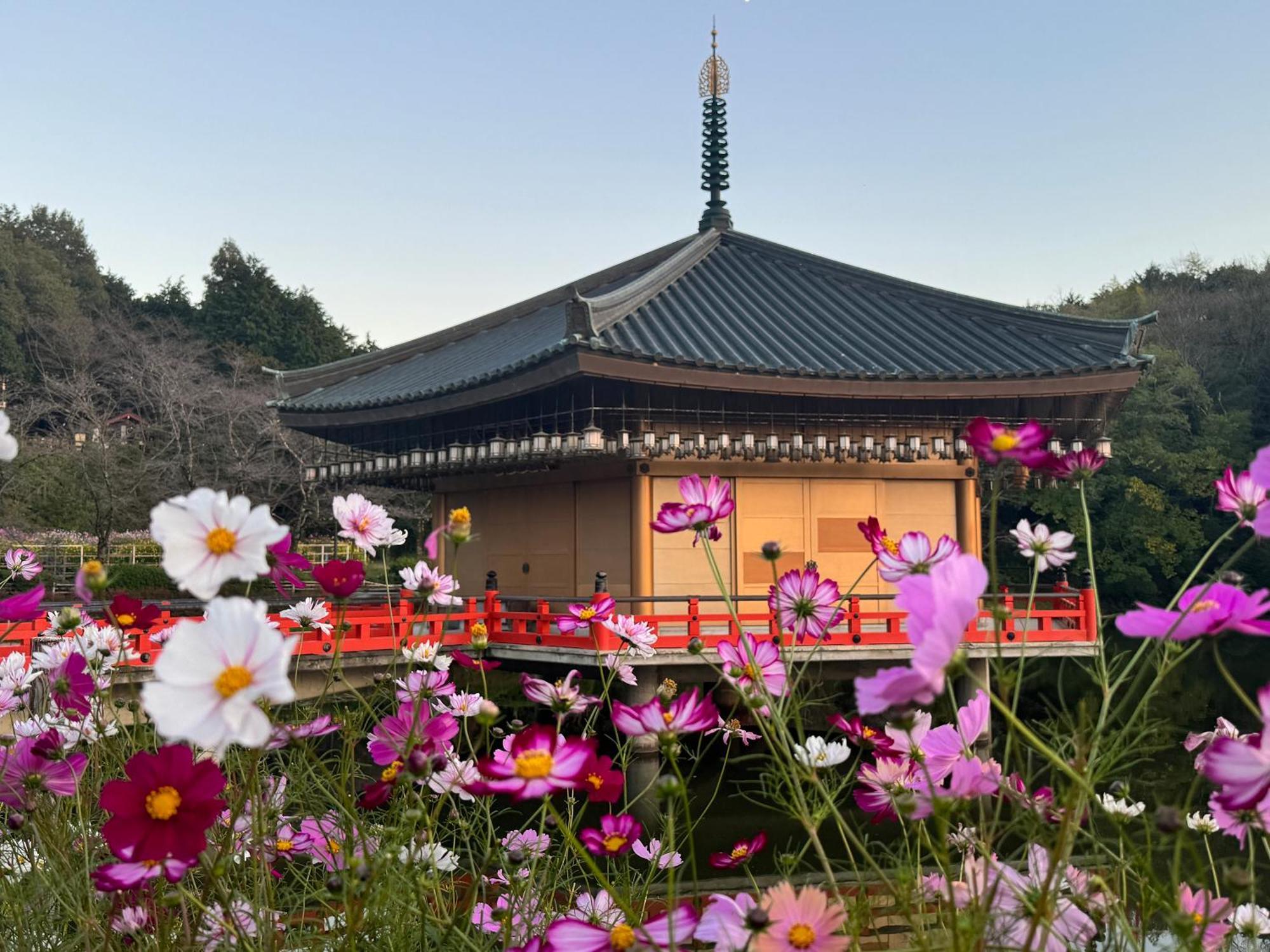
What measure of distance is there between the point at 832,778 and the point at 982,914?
1182 mm

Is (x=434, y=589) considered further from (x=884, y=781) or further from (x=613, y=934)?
(x=884, y=781)

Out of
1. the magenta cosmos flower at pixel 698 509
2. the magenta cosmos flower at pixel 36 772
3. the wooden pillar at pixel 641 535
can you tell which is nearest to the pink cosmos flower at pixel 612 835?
the magenta cosmos flower at pixel 698 509

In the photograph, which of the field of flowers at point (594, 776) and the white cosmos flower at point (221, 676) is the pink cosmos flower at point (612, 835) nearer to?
the field of flowers at point (594, 776)

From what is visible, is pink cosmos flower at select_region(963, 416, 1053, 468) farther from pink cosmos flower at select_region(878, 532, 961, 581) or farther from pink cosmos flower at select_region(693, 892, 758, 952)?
pink cosmos flower at select_region(693, 892, 758, 952)

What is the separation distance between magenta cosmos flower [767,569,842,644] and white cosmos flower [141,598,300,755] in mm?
675

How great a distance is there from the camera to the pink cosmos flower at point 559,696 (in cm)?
118

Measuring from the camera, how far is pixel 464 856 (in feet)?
9.41

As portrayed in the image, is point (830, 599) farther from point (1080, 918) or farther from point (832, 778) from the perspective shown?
point (832, 778)

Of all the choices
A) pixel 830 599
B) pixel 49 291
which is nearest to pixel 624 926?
pixel 830 599

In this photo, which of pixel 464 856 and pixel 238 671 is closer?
pixel 238 671

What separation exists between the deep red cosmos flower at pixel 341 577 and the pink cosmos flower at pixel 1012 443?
597mm

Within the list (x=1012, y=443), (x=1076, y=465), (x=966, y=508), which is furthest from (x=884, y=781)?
(x=966, y=508)

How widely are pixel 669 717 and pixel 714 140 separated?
12507 millimetres

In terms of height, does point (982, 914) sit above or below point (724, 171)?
below
